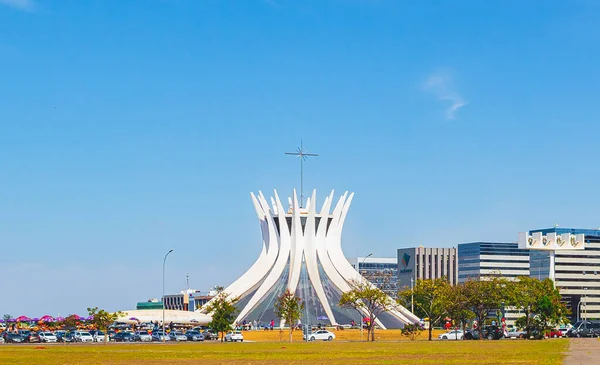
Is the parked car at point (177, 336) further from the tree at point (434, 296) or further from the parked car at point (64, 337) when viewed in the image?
the tree at point (434, 296)

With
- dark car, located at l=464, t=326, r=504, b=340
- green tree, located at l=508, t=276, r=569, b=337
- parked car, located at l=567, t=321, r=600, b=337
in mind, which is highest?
green tree, located at l=508, t=276, r=569, b=337

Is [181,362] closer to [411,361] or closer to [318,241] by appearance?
[411,361]

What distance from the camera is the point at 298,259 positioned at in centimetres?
12281

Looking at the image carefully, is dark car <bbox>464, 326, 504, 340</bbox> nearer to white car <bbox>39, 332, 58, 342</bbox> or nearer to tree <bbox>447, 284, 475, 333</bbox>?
tree <bbox>447, 284, 475, 333</bbox>

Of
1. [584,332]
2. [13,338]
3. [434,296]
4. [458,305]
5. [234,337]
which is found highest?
[434,296]

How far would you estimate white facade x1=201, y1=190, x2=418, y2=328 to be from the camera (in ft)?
386

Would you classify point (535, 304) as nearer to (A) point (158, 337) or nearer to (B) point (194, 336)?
(B) point (194, 336)

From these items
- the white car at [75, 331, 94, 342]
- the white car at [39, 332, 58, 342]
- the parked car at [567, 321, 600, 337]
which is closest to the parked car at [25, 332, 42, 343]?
the white car at [39, 332, 58, 342]

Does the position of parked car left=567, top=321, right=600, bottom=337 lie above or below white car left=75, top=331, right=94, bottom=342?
below

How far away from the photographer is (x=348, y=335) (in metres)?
98.5

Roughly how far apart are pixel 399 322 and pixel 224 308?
31.1 m

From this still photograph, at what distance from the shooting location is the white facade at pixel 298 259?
386ft

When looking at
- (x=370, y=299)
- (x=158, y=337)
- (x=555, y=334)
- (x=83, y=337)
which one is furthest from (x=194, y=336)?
(x=555, y=334)

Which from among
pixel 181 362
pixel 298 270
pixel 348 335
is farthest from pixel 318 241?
pixel 181 362
